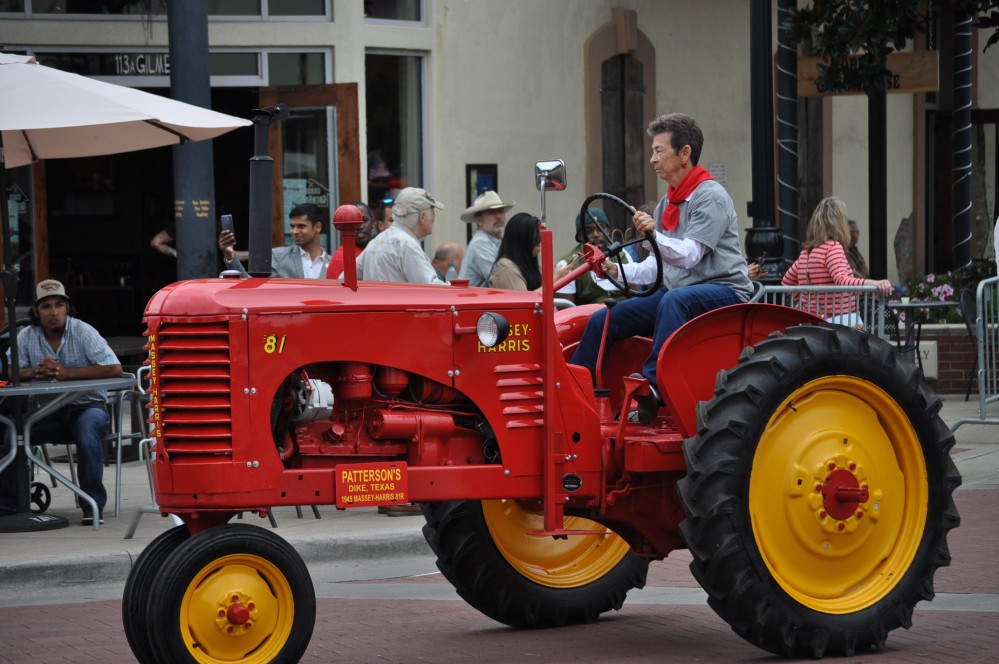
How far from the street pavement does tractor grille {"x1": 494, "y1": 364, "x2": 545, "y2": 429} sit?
996 millimetres

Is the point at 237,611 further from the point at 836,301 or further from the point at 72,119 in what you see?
the point at 836,301

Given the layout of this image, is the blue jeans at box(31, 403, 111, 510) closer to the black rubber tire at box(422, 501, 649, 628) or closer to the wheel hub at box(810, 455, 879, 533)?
the black rubber tire at box(422, 501, 649, 628)

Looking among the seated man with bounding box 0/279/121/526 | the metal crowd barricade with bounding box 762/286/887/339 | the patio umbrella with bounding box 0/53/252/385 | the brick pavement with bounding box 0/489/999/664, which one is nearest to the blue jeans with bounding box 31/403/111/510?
the seated man with bounding box 0/279/121/526

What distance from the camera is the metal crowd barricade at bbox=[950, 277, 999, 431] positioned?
11.2 metres

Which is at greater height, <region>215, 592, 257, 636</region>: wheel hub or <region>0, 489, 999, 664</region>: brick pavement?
<region>215, 592, 257, 636</region>: wheel hub

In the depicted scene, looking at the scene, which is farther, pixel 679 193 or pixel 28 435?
pixel 28 435

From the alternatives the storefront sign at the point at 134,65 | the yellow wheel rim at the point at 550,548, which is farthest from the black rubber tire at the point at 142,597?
the storefront sign at the point at 134,65

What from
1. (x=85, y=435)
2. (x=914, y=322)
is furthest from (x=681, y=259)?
(x=914, y=322)

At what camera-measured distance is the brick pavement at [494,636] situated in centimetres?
661

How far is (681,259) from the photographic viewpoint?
671cm

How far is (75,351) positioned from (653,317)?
199 inches

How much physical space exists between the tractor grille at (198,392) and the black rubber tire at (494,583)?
4.87ft

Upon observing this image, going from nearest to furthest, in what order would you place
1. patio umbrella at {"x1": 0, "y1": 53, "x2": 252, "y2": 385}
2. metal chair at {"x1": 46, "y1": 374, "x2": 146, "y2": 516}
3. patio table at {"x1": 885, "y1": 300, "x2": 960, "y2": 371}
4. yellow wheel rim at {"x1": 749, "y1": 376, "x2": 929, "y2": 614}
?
yellow wheel rim at {"x1": 749, "y1": 376, "x2": 929, "y2": 614}
patio umbrella at {"x1": 0, "y1": 53, "x2": 252, "y2": 385}
metal chair at {"x1": 46, "y1": 374, "x2": 146, "y2": 516}
patio table at {"x1": 885, "y1": 300, "x2": 960, "y2": 371}

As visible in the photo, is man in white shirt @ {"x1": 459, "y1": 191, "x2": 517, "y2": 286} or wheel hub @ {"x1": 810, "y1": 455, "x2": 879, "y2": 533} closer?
wheel hub @ {"x1": 810, "y1": 455, "x2": 879, "y2": 533}
